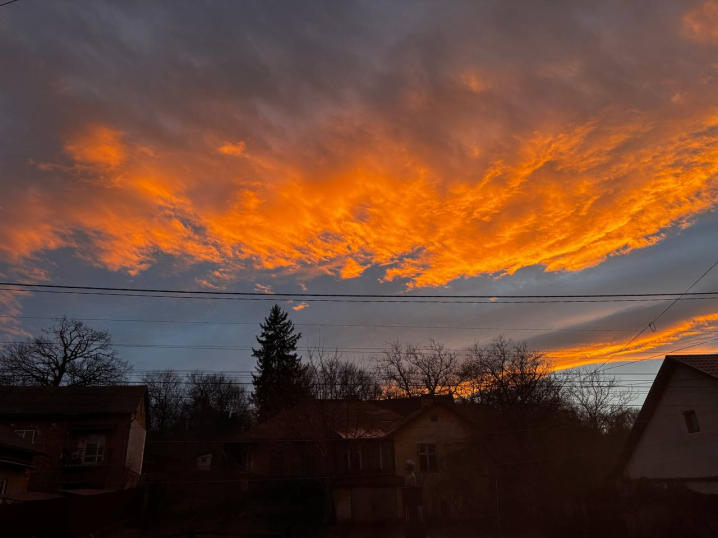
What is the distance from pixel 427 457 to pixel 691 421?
16.7 metres

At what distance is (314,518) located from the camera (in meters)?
31.1

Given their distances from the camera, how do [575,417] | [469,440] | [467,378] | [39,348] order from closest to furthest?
[469,440]
[575,417]
[467,378]
[39,348]

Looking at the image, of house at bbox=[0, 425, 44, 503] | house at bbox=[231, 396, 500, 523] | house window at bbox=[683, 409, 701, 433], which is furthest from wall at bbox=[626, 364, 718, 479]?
house at bbox=[0, 425, 44, 503]

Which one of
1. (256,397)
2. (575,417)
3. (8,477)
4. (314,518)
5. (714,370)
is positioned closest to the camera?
(8,477)

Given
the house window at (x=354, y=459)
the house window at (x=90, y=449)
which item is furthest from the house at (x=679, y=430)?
the house window at (x=90, y=449)

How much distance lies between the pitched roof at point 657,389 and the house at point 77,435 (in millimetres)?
34819

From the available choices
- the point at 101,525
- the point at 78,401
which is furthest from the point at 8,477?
the point at 78,401

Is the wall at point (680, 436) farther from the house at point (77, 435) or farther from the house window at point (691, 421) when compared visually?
the house at point (77, 435)

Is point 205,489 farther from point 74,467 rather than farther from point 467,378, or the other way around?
point 467,378

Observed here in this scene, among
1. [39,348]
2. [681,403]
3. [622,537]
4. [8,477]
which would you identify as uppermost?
[39,348]

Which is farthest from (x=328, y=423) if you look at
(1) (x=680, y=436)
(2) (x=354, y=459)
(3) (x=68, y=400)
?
(3) (x=68, y=400)

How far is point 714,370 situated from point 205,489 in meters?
37.4

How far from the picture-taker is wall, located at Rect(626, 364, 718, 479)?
78.3ft

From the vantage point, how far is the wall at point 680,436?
78.3ft
